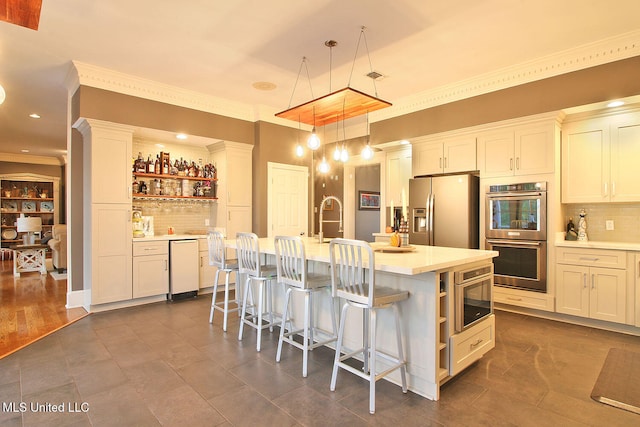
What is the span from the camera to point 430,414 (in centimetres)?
206

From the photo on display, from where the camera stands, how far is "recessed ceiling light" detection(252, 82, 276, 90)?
462cm

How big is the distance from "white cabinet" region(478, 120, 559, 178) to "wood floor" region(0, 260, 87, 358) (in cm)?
525

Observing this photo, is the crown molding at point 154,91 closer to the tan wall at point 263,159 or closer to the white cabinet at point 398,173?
the tan wall at point 263,159

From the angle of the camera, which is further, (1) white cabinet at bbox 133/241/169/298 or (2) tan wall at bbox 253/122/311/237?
(2) tan wall at bbox 253/122/311/237

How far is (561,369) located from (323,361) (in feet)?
6.05

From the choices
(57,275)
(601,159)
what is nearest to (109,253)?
(57,275)

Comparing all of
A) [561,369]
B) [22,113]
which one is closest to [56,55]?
[22,113]

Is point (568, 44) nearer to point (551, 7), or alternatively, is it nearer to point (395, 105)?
point (551, 7)

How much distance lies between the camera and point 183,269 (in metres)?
4.79

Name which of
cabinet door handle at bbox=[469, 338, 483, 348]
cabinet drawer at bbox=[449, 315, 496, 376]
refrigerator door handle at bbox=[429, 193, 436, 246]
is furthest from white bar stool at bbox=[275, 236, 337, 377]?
refrigerator door handle at bbox=[429, 193, 436, 246]

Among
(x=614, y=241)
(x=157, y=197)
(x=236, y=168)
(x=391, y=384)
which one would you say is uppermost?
(x=236, y=168)

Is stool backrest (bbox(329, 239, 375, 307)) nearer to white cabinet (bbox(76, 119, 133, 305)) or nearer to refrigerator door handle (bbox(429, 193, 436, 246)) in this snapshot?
refrigerator door handle (bbox(429, 193, 436, 246))

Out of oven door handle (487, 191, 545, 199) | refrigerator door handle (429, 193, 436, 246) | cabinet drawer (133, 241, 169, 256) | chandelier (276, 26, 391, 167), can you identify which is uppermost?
chandelier (276, 26, 391, 167)

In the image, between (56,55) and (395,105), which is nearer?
(56,55)
